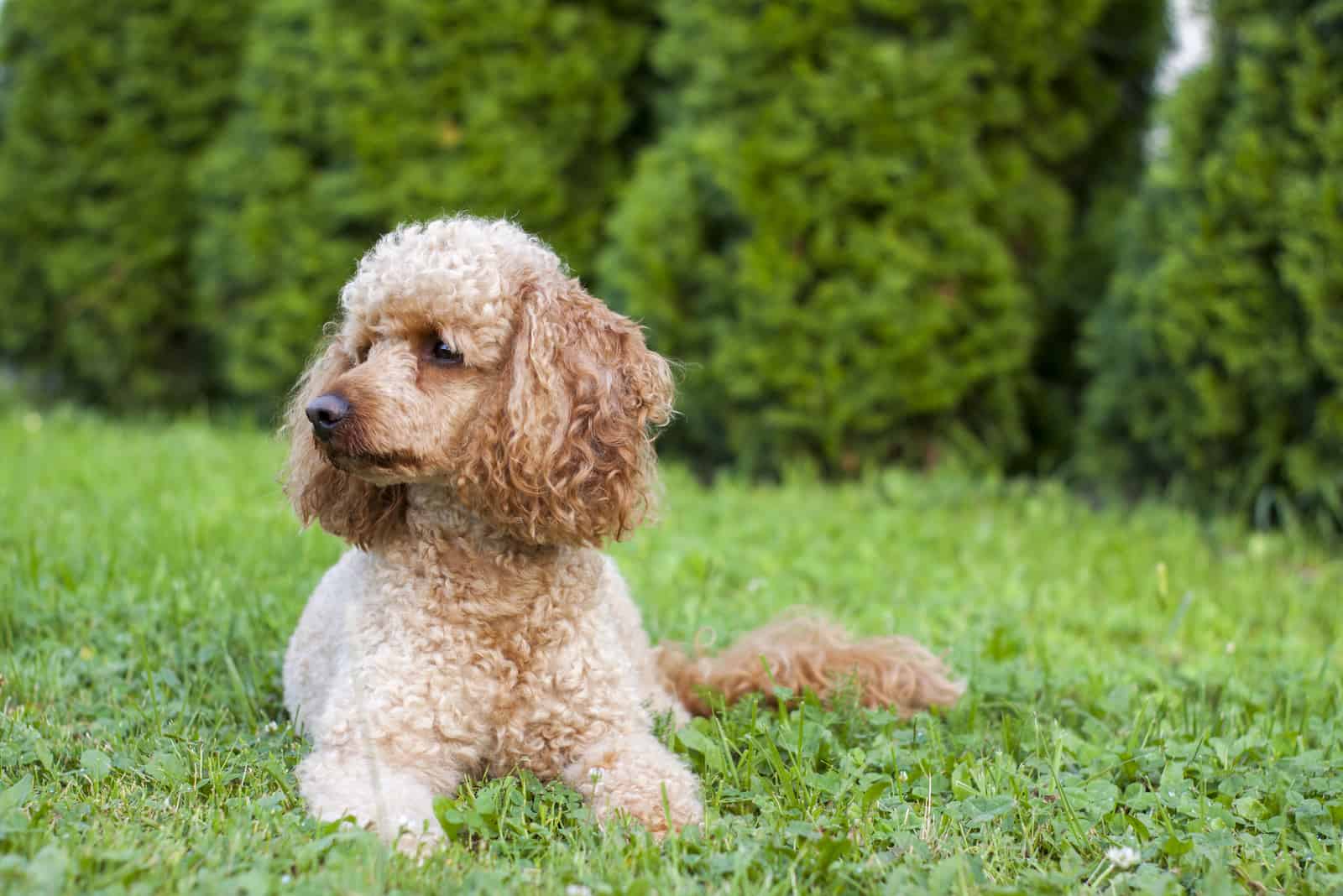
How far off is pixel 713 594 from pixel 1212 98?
352 cm

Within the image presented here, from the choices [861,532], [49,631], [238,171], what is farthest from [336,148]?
[49,631]

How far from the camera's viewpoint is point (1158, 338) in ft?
19.4

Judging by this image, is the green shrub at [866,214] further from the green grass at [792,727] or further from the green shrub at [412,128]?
the green grass at [792,727]

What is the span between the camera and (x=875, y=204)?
255 inches

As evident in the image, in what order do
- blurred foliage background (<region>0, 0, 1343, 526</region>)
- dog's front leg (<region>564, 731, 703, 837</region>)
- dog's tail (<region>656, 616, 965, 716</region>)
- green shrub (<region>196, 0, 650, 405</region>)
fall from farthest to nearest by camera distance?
1. green shrub (<region>196, 0, 650, 405</region>)
2. blurred foliage background (<region>0, 0, 1343, 526</region>)
3. dog's tail (<region>656, 616, 965, 716</region>)
4. dog's front leg (<region>564, 731, 703, 837</region>)

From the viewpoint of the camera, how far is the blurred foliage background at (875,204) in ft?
18.4

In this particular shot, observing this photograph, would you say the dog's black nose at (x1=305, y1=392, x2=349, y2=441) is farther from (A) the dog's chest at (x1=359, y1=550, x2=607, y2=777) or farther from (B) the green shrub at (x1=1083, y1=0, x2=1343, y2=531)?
(B) the green shrub at (x1=1083, y1=0, x2=1343, y2=531)

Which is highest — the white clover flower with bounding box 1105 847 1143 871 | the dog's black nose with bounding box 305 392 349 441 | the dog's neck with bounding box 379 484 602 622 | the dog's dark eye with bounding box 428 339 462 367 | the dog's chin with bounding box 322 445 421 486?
the dog's dark eye with bounding box 428 339 462 367

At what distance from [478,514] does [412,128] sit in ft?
17.6

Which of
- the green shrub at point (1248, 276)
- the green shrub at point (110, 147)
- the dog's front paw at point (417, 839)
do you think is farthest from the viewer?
the green shrub at point (110, 147)

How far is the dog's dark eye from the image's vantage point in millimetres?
2656

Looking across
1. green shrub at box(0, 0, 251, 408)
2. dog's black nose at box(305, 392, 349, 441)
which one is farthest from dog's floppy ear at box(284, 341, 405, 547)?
green shrub at box(0, 0, 251, 408)

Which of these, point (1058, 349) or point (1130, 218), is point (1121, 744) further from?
point (1058, 349)

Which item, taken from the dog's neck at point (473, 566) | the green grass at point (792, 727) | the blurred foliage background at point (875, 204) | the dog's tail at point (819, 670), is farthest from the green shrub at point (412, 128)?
the dog's neck at point (473, 566)
